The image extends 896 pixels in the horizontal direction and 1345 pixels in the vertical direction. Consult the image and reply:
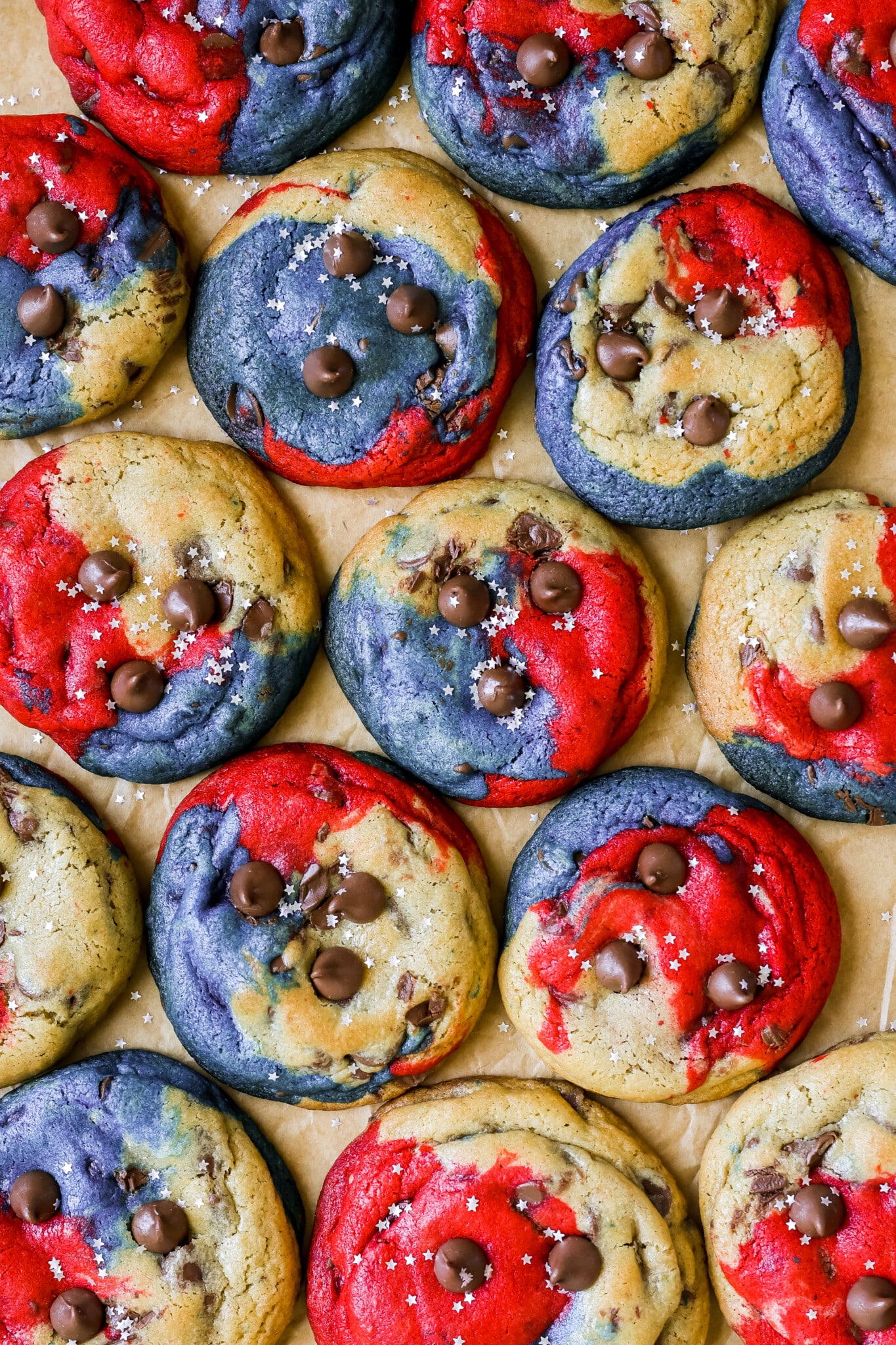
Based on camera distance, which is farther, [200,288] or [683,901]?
[200,288]

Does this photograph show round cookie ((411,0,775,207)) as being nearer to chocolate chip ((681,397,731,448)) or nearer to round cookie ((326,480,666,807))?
chocolate chip ((681,397,731,448))

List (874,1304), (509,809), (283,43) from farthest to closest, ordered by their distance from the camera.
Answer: (509,809) → (283,43) → (874,1304)

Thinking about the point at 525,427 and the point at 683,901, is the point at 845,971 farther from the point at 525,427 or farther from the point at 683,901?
the point at 525,427

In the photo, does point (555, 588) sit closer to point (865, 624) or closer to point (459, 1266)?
point (865, 624)

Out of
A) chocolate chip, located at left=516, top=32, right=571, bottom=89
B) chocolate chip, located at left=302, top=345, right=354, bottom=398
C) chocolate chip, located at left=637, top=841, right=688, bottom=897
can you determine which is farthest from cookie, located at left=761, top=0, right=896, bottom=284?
chocolate chip, located at left=637, top=841, right=688, bottom=897

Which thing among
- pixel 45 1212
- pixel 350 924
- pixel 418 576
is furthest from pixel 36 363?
pixel 45 1212

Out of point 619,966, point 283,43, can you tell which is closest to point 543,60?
point 283,43
